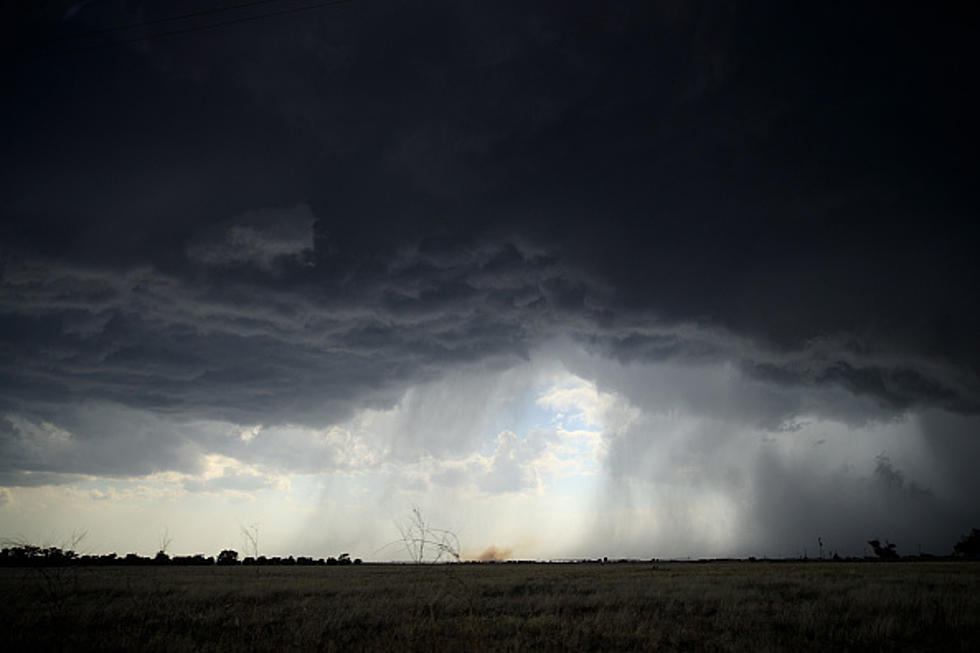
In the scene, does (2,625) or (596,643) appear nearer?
(596,643)

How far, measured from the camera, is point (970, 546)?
19238cm

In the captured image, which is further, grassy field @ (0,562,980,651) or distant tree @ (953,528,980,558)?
distant tree @ (953,528,980,558)

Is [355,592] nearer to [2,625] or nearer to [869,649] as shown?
[2,625]

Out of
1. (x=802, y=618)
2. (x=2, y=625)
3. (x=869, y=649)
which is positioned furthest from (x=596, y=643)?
(x=2, y=625)

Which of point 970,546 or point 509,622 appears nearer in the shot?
point 509,622

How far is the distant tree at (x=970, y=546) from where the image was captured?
191 metres

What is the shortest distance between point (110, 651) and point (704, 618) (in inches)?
665

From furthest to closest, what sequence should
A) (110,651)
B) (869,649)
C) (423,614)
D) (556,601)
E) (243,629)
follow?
1. (556,601)
2. (423,614)
3. (243,629)
4. (869,649)
5. (110,651)

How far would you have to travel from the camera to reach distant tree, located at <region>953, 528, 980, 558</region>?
Result: 628 ft

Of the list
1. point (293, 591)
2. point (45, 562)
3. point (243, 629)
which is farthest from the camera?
point (293, 591)

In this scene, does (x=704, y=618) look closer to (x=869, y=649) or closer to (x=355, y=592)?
A: (x=869, y=649)

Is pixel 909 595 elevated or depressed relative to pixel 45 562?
depressed

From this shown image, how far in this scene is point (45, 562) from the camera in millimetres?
10562

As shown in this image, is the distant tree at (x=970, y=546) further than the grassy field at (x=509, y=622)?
Yes
